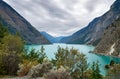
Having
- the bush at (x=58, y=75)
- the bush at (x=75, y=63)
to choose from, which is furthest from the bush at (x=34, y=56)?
the bush at (x=58, y=75)

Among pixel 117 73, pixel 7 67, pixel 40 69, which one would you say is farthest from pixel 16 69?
pixel 117 73

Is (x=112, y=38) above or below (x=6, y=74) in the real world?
above

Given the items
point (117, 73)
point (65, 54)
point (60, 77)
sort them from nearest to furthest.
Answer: point (60, 77), point (117, 73), point (65, 54)

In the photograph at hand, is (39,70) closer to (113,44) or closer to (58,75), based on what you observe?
(58,75)

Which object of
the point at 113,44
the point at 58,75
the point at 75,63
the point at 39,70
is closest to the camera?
the point at 58,75

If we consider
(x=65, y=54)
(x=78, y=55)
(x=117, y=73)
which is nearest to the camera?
(x=117, y=73)

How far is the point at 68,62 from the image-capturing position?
1464 inches

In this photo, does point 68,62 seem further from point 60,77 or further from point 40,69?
point 60,77

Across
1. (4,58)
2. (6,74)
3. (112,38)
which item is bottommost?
→ (6,74)

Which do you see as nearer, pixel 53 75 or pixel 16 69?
pixel 53 75

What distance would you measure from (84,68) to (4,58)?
12.3 m

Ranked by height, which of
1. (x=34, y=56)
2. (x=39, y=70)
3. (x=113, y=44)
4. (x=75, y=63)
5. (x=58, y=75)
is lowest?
(x=58, y=75)

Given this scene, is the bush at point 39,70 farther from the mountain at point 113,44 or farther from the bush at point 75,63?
the mountain at point 113,44

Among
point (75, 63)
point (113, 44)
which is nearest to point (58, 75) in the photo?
point (75, 63)
